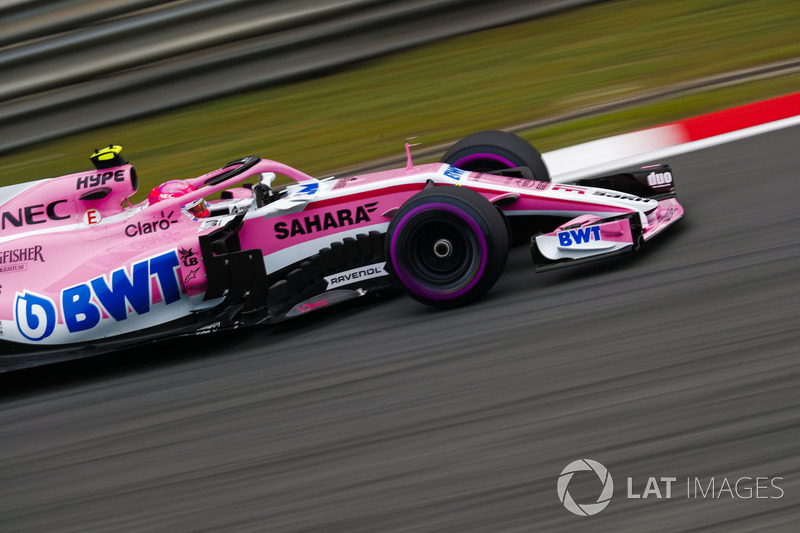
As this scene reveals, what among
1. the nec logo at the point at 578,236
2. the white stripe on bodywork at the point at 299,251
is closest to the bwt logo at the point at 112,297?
the white stripe on bodywork at the point at 299,251

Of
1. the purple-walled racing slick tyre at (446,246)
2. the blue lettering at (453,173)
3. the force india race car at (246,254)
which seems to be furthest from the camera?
the blue lettering at (453,173)

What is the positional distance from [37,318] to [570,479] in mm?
3313

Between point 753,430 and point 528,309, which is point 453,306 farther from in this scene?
point 753,430

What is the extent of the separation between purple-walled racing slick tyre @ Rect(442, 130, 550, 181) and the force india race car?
0.99ft

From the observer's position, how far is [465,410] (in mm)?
3814

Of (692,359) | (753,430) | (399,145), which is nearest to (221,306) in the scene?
(692,359)

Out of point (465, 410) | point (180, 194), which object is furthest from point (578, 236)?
point (180, 194)

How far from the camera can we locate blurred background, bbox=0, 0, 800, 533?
3.24 metres

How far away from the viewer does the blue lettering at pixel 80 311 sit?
5.08 m

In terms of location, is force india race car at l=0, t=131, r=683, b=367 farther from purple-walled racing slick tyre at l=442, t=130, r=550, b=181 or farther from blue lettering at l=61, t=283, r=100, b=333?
purple-walled racing slick tyre at l=442, t=130, r=550, b=181

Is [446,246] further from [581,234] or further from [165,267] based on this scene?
[165,267]

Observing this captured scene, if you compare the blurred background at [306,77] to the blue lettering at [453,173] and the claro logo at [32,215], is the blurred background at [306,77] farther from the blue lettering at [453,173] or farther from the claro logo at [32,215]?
the claro logo at [32,215]

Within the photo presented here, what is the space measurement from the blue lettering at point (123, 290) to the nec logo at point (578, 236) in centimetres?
231

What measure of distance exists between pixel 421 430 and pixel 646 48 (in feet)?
23.0
